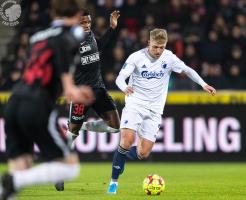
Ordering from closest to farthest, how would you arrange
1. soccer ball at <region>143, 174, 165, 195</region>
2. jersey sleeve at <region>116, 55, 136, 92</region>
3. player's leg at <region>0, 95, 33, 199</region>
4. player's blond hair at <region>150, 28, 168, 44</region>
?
player's leg at <region>0, 95, 33, 199</region> → soccer ball at <region>143, 174, 165, 195</region> → jersey sleeve at <region>116, 55, 136, 92</region> → player's blond hair at <region>150, 28, 168, 44</region>

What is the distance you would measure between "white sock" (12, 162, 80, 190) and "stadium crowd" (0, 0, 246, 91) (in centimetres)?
1246

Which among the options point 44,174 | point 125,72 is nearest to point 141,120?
point 125,72

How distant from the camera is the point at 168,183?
42.5ft

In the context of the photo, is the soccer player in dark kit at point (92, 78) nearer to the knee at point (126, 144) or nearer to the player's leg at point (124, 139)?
the player's leg at point (124, 139)

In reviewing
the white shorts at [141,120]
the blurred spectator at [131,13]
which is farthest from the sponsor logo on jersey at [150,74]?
the blurred spectator at [131,13]

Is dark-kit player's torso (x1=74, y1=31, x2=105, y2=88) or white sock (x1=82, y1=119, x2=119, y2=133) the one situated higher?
dark-kit player's torso (x1=74, y1=31, x2=105, y2=88)

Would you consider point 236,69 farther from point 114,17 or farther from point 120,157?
point 120,157

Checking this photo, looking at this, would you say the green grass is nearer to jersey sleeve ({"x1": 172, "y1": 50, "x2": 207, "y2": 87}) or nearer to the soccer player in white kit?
the soccer player in white kit

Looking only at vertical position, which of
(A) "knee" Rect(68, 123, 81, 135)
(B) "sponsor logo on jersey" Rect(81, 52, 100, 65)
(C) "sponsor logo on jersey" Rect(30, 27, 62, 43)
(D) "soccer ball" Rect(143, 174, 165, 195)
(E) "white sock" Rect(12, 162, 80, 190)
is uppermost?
(C) "sponsor logo on jersey" Rect(30, 27, 62, 43)

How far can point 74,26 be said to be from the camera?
6875 mm

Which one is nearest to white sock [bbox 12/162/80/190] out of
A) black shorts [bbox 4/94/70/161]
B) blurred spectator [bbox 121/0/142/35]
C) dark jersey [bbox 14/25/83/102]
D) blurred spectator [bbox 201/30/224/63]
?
black shorts [bbox 4/94/70/161]

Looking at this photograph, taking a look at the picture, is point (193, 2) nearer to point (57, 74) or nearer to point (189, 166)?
point (189, 166)

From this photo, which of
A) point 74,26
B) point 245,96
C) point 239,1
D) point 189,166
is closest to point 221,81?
point 245,96

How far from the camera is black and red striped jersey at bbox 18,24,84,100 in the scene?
263 inches
